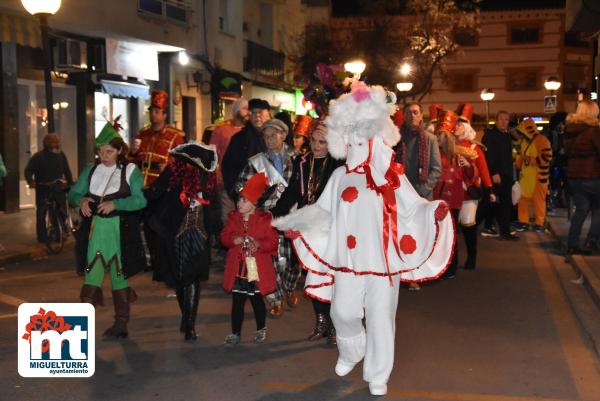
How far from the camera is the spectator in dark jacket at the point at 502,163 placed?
44.5 feet

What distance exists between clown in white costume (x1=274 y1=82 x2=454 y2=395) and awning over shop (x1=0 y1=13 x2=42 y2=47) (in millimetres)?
11976

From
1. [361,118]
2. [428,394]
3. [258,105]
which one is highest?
[258,105]

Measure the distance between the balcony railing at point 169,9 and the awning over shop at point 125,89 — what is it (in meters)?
1.91

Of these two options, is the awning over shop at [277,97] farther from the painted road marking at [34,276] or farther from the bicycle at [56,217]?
the painted road marking at [34,276]

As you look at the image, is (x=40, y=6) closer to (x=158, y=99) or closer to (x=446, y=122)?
(x=158, y=99)

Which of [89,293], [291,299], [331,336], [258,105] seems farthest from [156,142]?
[331,336]

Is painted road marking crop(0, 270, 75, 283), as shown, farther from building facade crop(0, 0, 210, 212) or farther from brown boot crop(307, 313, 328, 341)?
building facade crop(0, 0, 210, 212)

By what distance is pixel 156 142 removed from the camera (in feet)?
31.2

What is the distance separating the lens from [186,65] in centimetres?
2544

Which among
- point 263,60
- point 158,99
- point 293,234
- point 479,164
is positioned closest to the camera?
point 293,234

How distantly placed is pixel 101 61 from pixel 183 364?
602 inches

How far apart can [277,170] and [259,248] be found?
4.99 feet

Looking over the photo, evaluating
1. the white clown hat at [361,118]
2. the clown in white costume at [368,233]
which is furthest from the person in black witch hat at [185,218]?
the white clown hat at [361,118]

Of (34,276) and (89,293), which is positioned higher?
(89,293)
